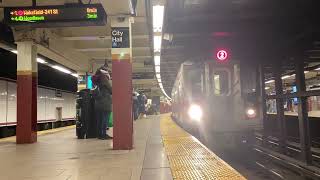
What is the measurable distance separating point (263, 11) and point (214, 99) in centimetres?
280

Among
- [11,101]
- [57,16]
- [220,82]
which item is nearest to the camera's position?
[57,16]

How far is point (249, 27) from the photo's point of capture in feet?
33.4

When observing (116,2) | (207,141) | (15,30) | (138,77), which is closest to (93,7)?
(116,2)

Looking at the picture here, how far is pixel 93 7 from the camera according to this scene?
893cm

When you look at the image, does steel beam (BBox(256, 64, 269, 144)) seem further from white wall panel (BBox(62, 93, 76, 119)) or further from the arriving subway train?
white wall panel (BBox(62, 93, 76, 119))

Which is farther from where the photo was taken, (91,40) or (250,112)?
(91,40)

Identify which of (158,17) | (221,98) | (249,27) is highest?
(158,17)

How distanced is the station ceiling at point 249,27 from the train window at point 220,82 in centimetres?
Result: 48

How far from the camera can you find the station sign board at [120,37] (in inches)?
344

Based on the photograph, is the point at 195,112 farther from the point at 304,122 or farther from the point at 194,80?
the point at 304,122

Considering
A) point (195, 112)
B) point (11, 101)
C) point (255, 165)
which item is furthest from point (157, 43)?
point (255, 165)

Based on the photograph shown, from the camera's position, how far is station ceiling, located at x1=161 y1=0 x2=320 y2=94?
861cm

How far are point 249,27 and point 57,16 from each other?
475 centimetres

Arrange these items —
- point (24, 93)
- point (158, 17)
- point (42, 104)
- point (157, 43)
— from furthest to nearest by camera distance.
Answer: point (42, 104) < point (157, 43) < point (24, 93) < point (158, 17)
